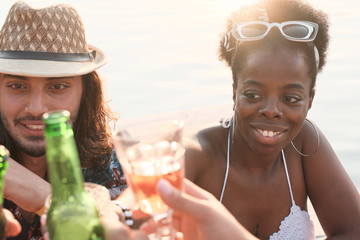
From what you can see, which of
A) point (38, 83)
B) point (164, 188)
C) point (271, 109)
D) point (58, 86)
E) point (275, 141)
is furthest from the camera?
point (58, 86)

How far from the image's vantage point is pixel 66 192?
1.22 meters

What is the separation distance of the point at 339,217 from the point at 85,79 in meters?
1.92

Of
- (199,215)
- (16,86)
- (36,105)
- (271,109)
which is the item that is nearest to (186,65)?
(16,86)

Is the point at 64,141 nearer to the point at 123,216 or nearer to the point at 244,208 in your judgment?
the point at 123,216

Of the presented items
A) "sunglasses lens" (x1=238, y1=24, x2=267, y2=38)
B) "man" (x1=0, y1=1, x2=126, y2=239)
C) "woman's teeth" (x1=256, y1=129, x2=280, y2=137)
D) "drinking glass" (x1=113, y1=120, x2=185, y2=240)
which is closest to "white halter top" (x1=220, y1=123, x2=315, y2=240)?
"woman's teeth" (x1=256, y1=129, x2=280, y2=137)

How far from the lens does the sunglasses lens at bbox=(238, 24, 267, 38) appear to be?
254cm

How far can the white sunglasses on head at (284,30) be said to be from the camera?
98.5 inches

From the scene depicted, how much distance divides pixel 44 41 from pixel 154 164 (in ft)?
5.94

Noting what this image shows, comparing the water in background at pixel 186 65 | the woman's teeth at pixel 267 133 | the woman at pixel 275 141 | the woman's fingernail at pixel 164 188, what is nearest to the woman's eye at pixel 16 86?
the woman at pixel 275 141

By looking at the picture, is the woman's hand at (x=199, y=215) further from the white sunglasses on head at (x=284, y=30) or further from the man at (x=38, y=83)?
the white sunglasses on head at (x=284, y=30)

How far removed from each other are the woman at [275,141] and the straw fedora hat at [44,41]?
903 mm

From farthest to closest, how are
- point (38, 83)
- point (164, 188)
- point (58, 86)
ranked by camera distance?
point (58, 86) < point (38, 83) < point (164, 188)

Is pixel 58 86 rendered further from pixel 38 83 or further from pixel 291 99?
pixel 291 99

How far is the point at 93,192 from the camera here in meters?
1.42
